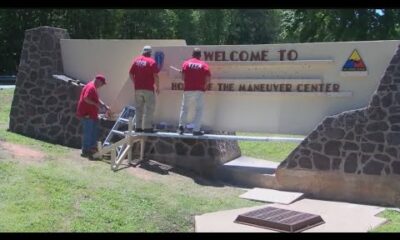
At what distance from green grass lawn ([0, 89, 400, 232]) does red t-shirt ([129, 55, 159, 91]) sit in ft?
5.69

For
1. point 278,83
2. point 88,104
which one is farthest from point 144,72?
point 278,83

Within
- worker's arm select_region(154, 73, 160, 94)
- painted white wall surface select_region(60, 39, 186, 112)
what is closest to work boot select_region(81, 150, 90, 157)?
painted white wall surface select_region(60, 39, 186, 112)

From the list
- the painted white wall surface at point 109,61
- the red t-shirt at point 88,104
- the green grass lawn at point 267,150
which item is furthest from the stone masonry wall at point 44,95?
the green grass lawn at point 267,150

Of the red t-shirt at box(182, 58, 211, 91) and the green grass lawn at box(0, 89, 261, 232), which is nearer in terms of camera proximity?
the green grass lawn at box(0, 89, 261, 232)

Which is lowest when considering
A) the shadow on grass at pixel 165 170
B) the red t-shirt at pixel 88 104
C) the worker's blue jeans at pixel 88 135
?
the shadow on grass at pixel 165 170

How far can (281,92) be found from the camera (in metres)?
11.1

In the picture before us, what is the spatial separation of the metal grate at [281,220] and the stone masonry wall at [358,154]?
188cm

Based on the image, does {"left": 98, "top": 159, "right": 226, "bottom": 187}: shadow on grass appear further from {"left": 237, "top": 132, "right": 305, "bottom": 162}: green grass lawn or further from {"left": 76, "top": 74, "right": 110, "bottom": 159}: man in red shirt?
{"left": 237, "top": 132, "right": 305, "bottom": 162}: green grass lawn

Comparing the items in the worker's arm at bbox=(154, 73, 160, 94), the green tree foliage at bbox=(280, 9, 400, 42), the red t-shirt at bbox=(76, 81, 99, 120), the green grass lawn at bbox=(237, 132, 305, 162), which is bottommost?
the green grass lawn at bbox=(237, 132, 305, 162)

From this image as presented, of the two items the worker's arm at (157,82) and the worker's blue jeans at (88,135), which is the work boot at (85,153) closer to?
the worker's blue jeans at (88,135)

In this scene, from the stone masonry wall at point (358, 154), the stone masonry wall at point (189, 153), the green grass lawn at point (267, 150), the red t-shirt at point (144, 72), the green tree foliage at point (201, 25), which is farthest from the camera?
the green tree foliage at point (201, 25)

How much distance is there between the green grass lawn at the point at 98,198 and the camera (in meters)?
7.32

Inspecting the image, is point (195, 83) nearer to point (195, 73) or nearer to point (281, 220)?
point (195, 73)

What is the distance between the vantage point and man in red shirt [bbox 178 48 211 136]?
435 inches
